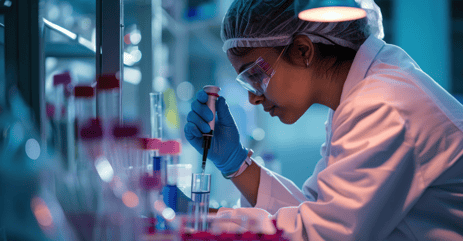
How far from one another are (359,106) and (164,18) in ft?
5.71

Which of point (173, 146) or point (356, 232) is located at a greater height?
point (173, 146)

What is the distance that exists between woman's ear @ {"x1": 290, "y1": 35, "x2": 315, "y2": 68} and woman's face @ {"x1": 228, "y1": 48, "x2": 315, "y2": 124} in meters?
0.02

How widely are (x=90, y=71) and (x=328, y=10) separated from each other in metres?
0.65

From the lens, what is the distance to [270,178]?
1.23m

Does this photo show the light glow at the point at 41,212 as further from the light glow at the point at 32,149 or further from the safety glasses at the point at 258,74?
the safety glasses at the point at 258,74

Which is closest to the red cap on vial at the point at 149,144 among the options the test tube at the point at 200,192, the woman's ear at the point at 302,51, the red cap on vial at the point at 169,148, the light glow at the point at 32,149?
the red cap on vial at the point at 169,148

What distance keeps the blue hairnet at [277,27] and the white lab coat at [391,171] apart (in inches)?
8.3

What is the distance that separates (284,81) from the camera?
0.99 m

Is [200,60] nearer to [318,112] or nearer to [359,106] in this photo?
[318,112]

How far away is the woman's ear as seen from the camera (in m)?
0.92

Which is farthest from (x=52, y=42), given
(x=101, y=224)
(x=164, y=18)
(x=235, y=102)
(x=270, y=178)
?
(x=235, y=102)

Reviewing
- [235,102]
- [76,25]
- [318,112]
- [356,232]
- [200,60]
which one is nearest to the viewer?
[356,232]

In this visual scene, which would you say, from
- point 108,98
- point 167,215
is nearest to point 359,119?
point 167,215

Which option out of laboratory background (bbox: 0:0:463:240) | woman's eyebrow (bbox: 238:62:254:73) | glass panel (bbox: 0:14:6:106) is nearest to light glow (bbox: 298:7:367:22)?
woman's eyebrow (bbox: 238:62:254:73)
